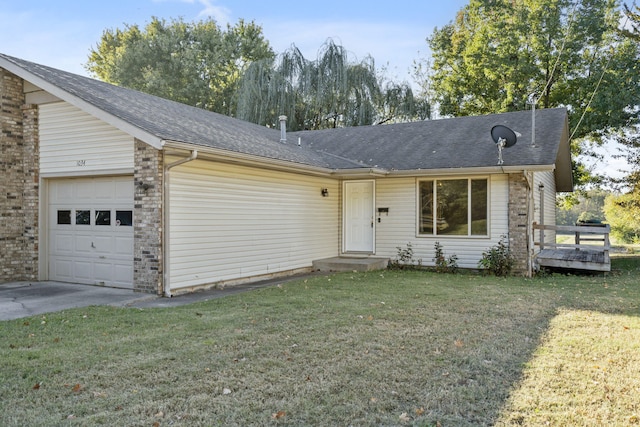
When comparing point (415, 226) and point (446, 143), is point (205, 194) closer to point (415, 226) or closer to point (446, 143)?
point (415, 226)

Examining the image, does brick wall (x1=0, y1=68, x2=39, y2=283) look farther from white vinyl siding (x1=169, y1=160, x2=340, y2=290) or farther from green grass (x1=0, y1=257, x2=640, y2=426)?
green grass (x1=0, y1=257, x2=640, y2=426)

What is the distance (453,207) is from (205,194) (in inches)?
241

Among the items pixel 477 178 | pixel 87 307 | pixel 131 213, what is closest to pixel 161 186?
pixel 131 213

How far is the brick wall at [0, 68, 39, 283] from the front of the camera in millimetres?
8930

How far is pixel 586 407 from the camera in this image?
3365mm

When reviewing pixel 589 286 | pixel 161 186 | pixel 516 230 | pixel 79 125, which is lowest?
pixel 589 286

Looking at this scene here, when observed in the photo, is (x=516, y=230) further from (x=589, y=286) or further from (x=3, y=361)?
(x=3, y=361)

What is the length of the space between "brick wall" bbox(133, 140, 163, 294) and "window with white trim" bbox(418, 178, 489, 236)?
21.9 feet

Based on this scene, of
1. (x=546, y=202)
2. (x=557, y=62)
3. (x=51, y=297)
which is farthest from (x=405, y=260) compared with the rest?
(x=557, y=62)

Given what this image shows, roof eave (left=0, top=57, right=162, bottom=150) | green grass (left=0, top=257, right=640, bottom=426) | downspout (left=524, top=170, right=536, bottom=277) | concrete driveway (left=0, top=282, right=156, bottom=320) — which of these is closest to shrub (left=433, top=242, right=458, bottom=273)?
downspout (left=524, top=170, right=536, bottom=277)

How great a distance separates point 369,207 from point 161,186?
6270 millimetres

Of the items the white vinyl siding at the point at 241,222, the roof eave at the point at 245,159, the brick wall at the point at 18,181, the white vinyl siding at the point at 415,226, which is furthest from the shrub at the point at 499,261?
the brick wall at the point at 18,181

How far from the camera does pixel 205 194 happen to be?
864 cm

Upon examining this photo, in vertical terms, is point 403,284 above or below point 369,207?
below
